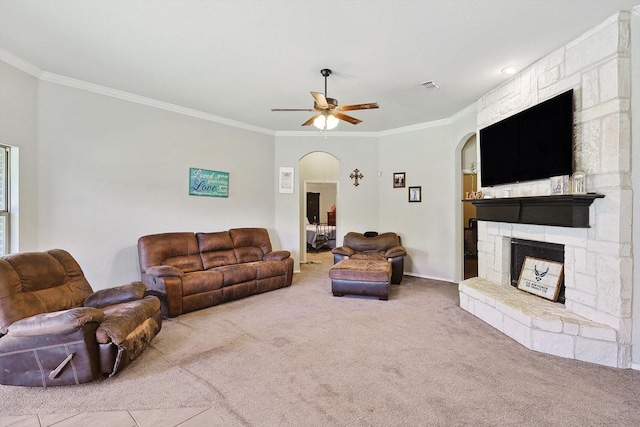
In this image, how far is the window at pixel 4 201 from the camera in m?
3.20

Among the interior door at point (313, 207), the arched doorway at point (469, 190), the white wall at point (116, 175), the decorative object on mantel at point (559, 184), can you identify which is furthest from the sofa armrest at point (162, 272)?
the interior door at point (313, 207)

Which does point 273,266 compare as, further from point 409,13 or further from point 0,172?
point 409,13

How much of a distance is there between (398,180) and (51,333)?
537 centimetres

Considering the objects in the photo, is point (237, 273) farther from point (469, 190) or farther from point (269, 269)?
point (469, 190)

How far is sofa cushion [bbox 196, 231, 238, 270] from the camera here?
15.2ft

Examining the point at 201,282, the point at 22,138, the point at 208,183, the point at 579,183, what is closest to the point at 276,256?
the point at 201,282

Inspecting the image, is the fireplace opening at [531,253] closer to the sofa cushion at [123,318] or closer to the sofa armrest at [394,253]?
the sofa armrest at [394,253]

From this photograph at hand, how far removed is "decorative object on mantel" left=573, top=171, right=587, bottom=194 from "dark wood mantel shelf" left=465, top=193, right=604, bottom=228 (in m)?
0.11

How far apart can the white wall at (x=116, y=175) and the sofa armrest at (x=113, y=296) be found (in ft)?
3.95

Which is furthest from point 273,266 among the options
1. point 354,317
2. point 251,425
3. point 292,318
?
point 251,425

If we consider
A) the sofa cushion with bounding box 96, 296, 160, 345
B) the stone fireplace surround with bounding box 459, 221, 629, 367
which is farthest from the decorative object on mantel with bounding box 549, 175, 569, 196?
the sofa cushion with bounding box 96, 296, 160, 345

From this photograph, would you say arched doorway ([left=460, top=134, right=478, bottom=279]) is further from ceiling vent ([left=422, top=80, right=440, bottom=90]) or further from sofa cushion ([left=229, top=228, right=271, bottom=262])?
sofa cushion ([left=229, top=228, right=271, bottom=262])

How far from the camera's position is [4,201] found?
127 inches

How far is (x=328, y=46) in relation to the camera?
2.92m
